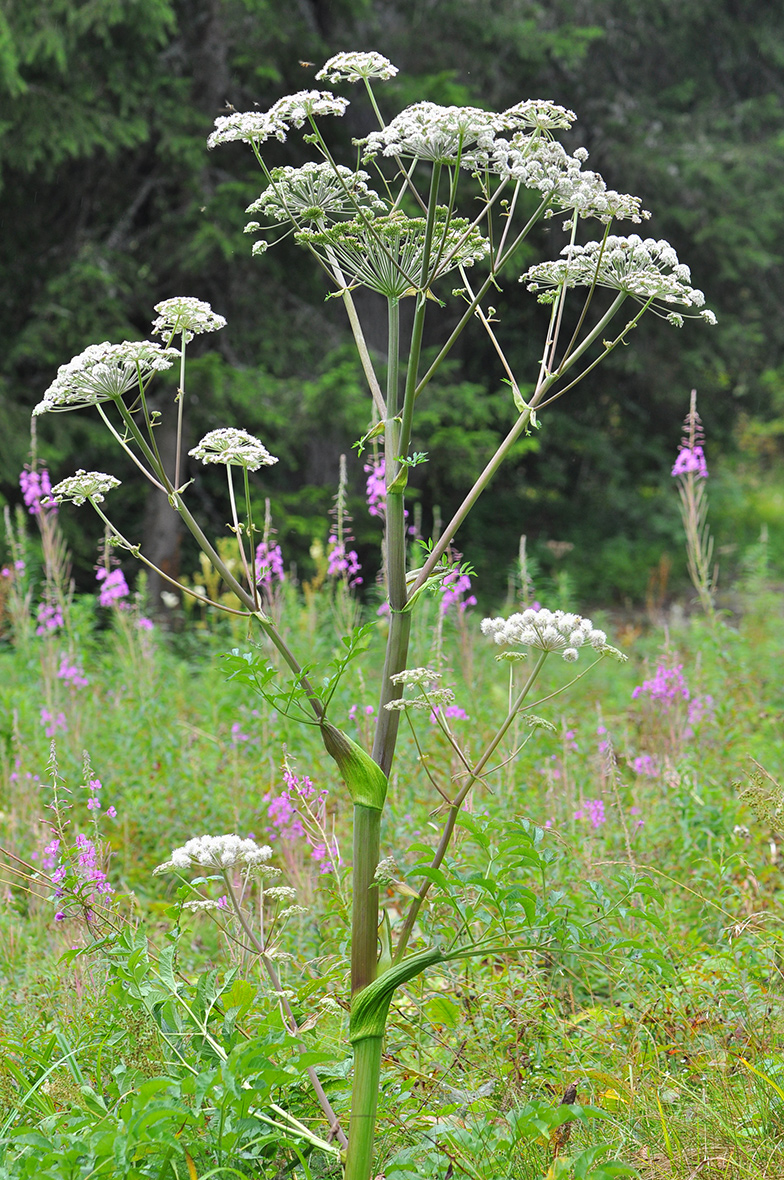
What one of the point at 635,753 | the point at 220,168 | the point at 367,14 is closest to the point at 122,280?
the point at 220,168

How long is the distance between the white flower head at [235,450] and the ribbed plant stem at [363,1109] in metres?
1.08

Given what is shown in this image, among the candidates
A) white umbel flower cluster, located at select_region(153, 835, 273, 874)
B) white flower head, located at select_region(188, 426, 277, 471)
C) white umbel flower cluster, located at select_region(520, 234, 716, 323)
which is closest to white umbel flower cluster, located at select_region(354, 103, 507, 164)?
white umbel flower cluster, located at select_region(520, 234, 716, 323)

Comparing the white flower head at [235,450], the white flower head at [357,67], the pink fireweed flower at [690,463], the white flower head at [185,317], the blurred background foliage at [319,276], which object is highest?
the blurred background foliage at [319,276]

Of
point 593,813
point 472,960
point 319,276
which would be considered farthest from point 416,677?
point 319,276

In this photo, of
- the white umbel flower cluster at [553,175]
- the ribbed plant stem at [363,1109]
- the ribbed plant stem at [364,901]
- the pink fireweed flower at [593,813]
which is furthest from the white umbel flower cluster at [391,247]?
the pink fireweed flower at [593,813]

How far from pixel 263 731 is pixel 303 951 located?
144cm

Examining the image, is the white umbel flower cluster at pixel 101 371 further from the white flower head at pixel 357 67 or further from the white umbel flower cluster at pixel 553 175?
the white umbel flower cluster at pixel 553 175

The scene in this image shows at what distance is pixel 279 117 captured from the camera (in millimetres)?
1812

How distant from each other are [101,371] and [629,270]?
1.04 metres

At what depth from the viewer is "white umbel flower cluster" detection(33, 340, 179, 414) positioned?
1724 mm

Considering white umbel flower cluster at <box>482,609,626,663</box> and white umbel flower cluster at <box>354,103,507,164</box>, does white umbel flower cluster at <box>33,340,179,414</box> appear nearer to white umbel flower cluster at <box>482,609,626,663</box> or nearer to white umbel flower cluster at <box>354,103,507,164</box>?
white umbel flower cluster at <box>354,103,507,164</box>

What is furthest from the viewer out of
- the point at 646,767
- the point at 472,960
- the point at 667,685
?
the point at 667,685

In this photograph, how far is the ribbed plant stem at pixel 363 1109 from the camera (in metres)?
1.64

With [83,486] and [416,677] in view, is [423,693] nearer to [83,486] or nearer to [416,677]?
[416,677]
